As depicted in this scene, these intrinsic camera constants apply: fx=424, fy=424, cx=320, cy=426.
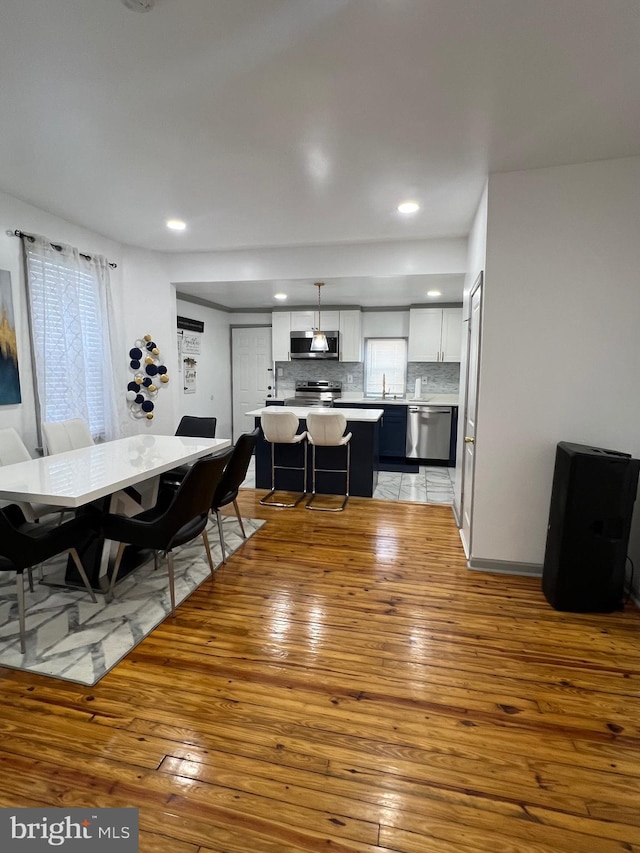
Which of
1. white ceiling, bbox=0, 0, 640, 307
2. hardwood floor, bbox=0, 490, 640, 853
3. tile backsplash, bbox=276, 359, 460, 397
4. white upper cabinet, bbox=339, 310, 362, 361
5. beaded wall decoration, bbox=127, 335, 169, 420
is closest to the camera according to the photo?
hardwood floor, bbox=0, 490, 640, 853

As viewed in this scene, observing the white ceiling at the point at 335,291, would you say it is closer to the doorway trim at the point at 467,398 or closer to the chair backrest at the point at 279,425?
the doorway trim at the point at 467,398

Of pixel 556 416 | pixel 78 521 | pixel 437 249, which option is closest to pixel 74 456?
pixel 78 521

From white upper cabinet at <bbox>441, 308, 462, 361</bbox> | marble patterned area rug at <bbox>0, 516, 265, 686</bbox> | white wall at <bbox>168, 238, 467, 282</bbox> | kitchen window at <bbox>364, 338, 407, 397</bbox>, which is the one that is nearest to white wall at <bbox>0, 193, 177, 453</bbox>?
white wall at <bbox>168, 238, 467, 282</bbox>

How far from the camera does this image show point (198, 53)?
169 cm

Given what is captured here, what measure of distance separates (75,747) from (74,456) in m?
1.94

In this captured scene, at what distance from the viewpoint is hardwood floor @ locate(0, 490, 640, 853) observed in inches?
51.9

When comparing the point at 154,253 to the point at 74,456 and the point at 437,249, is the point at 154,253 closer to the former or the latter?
→ the point at 74,456

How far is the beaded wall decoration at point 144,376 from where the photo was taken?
461cm

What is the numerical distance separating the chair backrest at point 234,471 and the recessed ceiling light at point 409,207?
6.87ft

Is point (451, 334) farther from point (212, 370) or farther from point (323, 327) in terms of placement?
point (212, 370)

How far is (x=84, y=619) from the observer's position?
238cm

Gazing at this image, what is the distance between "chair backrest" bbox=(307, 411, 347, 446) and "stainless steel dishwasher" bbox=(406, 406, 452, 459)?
2495mm

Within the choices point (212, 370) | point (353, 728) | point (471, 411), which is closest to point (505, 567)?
point (471, 411)

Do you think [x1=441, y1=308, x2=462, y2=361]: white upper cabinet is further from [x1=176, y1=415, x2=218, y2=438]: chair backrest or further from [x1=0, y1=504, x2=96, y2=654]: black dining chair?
[x1=0, y1=504, x2=96, y2=654]: black dining chair
